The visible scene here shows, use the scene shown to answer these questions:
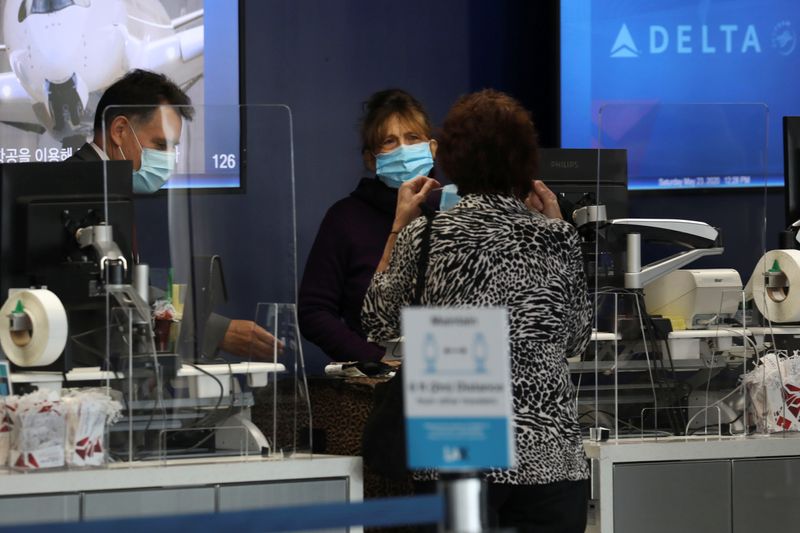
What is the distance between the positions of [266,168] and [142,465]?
2.25ft

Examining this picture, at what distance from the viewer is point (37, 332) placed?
274 cm

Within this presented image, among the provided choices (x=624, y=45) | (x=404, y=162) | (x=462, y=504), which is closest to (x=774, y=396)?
(x=404, y=162)

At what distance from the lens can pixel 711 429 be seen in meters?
3.05

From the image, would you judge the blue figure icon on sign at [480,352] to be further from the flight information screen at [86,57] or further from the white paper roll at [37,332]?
the flight information screen at [86,57]

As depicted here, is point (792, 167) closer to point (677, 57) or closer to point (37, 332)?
point (677, 57)

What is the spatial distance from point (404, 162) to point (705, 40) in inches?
92.7

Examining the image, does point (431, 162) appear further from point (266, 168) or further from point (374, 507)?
point (374, 507)

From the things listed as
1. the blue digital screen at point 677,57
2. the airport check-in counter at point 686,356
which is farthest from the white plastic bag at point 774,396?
the blue digital screen at point 677,57

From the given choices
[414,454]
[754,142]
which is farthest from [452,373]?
[754,142]

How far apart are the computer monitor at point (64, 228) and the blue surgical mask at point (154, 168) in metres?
0.06

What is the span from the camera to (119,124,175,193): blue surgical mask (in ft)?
9.03

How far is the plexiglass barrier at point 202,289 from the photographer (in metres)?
2.68

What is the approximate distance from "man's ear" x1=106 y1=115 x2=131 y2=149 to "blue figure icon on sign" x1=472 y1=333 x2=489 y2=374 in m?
1.57

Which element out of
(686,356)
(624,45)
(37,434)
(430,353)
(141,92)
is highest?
(624,45)
